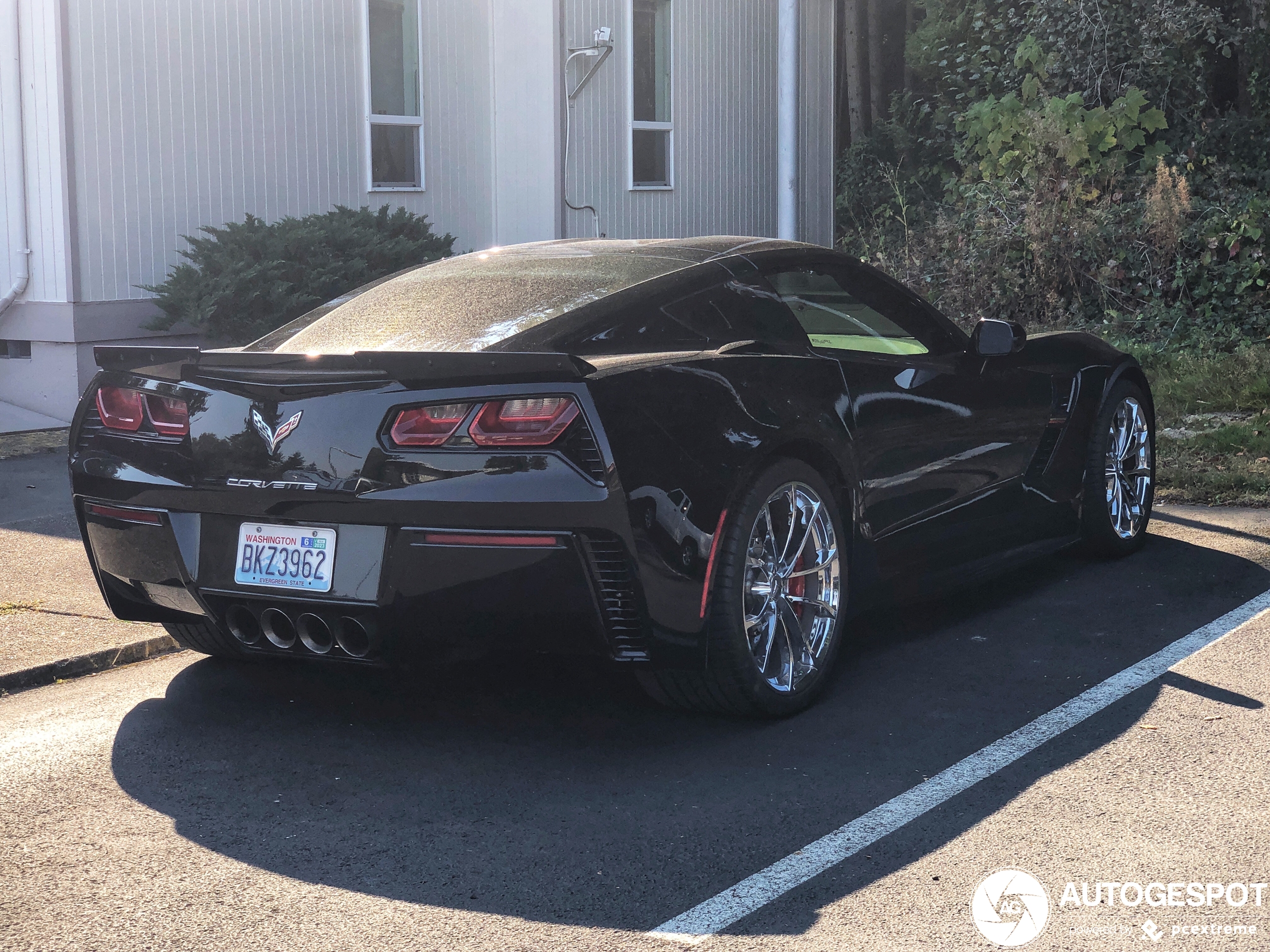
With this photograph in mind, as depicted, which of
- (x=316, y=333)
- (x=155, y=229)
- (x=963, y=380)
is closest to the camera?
(x=316, y=333)

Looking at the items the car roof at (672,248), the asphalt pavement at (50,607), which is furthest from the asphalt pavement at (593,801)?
the car roof at (672,248)

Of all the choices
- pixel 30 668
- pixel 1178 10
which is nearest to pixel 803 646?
pixel 30 668

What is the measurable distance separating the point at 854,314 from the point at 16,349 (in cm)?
829

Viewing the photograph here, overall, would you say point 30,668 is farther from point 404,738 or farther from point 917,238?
point 917,238

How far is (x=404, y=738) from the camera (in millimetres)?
4277

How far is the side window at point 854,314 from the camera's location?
498 centimetres

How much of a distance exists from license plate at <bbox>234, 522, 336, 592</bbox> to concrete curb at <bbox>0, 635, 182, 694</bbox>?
1324 millimetres

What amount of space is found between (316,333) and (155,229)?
7408 millimetres

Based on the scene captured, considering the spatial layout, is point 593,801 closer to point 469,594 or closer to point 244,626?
point 469,594

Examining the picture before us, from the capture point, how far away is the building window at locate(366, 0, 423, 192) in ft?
44.4

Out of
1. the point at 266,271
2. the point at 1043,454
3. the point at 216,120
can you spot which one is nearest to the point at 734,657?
the point at 1043,454

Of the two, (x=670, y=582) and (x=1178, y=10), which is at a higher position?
(x=1178, y=10)

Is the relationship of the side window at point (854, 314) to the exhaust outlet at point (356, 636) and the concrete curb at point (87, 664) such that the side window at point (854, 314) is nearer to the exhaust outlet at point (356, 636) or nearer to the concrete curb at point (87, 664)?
the exhaust outlet at point (356, 636)

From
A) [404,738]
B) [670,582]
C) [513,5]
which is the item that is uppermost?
[513,5]
